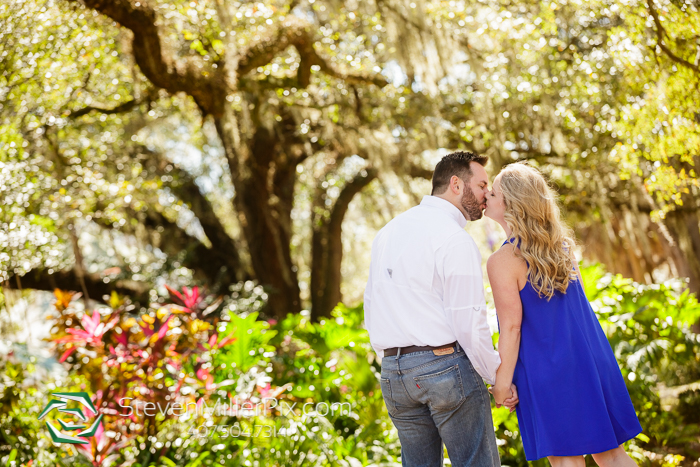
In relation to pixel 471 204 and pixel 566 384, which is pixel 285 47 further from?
pixel 566 384

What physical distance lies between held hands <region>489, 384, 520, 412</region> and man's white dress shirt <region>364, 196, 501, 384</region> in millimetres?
51

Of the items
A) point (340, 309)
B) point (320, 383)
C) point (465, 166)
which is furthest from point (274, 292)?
point (465, 166)

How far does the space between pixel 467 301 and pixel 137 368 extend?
2963 millimetres

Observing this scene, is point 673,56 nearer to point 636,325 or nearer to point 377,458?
point 636,325

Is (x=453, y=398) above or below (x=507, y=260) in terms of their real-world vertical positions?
below

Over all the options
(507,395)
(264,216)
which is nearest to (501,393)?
(507,395)

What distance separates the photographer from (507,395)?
2.22 meters

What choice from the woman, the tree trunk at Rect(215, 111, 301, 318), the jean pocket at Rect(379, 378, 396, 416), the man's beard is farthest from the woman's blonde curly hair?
the tree trunk at Rect(215, 111, 301, 318)

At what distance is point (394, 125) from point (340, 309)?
2.97 meters

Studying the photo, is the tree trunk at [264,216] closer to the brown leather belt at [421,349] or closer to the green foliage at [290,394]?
the green foliage at [290,394]

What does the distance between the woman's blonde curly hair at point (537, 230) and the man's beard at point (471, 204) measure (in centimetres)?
13

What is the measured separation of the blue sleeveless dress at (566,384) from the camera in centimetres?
215

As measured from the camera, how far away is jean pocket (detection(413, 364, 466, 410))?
6.83 ft

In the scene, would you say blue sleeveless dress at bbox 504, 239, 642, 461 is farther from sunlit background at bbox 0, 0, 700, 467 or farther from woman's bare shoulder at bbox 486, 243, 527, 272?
sunlit background at bbox 0, 0, 700, 467
